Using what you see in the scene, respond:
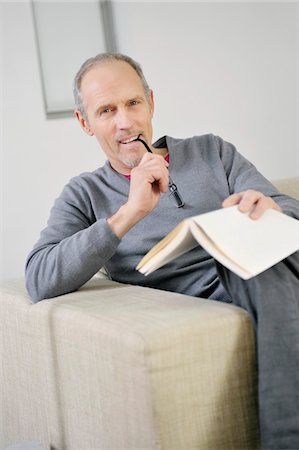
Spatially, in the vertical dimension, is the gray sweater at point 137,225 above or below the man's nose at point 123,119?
below

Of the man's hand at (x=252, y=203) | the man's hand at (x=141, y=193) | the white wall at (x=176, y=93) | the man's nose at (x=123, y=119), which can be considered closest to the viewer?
the man's hand at (x=252, y=203)

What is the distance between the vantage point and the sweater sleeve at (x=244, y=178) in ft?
5.74

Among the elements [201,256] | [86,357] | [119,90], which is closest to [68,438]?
[86,357]

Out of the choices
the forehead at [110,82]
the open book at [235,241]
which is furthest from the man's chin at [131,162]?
the open book at [235,241]

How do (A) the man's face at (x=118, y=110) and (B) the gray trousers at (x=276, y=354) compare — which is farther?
(A) the man's face at (x=118, y=110)

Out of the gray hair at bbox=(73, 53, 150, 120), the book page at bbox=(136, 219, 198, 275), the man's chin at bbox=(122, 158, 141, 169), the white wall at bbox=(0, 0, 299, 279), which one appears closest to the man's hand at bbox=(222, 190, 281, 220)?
the book page at bbox=(136, 219, 198, 275)

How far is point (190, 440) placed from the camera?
1.26 meters

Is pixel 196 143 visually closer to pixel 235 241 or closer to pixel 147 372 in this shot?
pixel 235 241

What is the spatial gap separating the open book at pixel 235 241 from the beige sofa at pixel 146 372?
9 centimetres

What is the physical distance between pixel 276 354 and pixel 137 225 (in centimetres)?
64

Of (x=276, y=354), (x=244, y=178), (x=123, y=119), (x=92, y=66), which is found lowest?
(x=276, y=354)

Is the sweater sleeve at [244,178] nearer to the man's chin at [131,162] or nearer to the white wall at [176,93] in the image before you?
the man's chin at [131,162]

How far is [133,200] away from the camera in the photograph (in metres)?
1.65

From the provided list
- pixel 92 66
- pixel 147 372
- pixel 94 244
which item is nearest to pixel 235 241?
pixel 147 372
